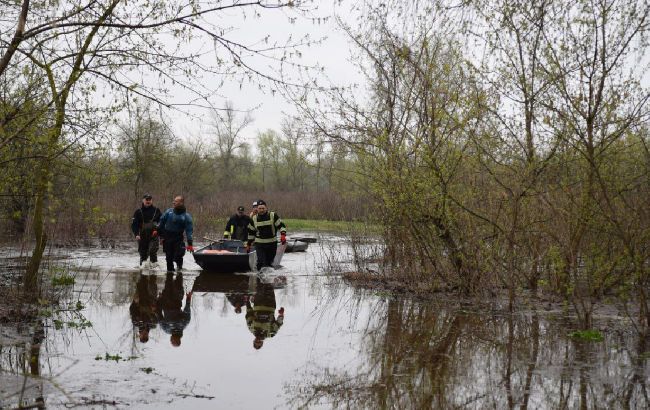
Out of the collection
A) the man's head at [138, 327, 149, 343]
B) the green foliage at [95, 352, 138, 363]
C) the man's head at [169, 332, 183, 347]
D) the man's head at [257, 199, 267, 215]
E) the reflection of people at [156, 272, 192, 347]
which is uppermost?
the man's head at [257, 199, 267, 215]

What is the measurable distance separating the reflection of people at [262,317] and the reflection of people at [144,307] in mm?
1444

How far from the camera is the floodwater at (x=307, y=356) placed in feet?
21.3

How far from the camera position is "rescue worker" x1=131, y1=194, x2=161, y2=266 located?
16750 mm

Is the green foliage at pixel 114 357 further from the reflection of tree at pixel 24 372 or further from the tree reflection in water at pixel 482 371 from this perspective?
the tree reflection in water at pixel 482 371

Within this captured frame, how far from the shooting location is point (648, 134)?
927 cm

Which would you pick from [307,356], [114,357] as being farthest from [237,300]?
[114,357]

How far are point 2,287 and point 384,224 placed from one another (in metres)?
7.21

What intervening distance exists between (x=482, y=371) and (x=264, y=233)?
9.34 metres

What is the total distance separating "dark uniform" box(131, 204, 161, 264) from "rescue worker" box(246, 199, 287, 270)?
7.85 ft

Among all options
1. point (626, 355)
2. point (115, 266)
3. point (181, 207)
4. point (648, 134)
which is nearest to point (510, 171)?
point (648, 134)

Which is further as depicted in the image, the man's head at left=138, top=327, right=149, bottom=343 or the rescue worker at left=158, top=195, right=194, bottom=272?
the rescue worker at left=158, top=195, right=194, bottom=272

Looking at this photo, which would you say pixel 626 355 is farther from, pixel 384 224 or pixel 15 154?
pixel 15 154

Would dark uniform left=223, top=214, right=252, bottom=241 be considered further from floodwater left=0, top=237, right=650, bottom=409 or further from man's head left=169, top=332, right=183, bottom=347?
man's head left=169, top=332, right=183, bottom=347

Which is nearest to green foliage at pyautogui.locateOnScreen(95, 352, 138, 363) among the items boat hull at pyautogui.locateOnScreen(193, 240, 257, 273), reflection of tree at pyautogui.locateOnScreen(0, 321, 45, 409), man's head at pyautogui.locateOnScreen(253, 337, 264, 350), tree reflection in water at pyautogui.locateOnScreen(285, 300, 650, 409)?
reflection of tree at pyautogui.locateOnScreen(0, 321, 45, 409)
